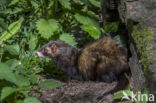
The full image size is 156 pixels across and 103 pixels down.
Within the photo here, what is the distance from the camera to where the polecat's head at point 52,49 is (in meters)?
6.47

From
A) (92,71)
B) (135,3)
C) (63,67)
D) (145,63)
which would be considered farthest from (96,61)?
(145,63)

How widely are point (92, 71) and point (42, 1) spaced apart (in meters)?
1.98

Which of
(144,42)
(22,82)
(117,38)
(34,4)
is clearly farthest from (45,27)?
(144,42)

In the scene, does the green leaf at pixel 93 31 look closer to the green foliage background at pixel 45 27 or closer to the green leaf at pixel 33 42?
the green foliage background at pixel 45 27

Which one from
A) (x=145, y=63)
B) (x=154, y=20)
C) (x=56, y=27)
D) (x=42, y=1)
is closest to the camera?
(x=145, y=63)

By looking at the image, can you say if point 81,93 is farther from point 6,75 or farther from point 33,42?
point 6,75

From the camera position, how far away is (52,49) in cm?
652

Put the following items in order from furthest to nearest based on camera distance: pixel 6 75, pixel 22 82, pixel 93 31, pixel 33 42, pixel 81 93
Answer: pixel 33 42
pixel 93 31
pixel 81 93
pixel 22 82
pixel 6 75

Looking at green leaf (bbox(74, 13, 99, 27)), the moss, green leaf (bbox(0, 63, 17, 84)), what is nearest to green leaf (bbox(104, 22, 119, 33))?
green leaf (bbox(74, 13, 99, 27))

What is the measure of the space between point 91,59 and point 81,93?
27.7 inches

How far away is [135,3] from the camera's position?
5.23 m

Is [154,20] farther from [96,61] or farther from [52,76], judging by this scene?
Result: [52,76]

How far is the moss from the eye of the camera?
3.85 metres

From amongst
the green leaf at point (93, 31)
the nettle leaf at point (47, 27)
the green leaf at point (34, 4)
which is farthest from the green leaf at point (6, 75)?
the green leaf at point (34, 4)
